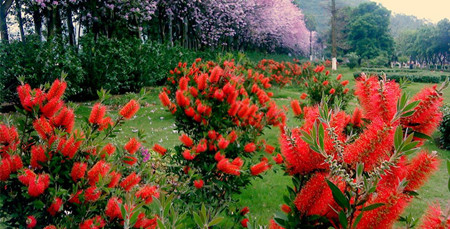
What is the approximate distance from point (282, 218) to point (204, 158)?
235 centimetres

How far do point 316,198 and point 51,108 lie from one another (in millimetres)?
1429

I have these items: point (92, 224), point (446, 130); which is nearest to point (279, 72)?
point (446, 130)

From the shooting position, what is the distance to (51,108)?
1762 millimetres

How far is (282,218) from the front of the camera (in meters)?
1.07

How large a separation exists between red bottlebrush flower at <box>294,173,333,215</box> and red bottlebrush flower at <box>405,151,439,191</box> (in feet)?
0.75

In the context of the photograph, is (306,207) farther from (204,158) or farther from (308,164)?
(204,158)

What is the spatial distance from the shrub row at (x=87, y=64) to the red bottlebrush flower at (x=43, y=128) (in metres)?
3.99

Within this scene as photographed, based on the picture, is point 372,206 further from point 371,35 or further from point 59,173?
point 371,35

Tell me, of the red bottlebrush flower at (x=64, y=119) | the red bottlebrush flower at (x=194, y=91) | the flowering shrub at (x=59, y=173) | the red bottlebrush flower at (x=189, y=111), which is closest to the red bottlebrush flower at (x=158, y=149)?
the red bottlebrush flower at (x=189, y=111)

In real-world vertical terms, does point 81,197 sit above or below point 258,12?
below

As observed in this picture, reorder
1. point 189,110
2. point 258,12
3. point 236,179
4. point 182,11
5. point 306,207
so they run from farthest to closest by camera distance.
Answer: point 258,12
point 182,11
point 236,179
point 189,110
point 306,207

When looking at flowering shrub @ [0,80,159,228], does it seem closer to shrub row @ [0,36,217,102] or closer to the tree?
shrub row @ [0,36,217,102]

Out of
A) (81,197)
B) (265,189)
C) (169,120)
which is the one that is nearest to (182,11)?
(169,120)

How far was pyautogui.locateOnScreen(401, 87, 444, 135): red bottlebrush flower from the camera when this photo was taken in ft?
3.48
